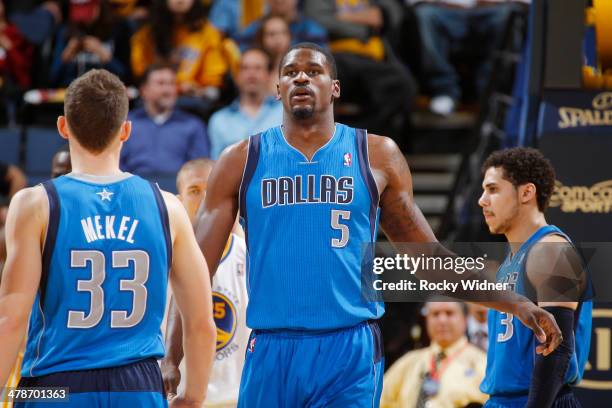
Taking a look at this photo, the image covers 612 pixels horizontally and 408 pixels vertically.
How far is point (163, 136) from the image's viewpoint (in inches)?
359

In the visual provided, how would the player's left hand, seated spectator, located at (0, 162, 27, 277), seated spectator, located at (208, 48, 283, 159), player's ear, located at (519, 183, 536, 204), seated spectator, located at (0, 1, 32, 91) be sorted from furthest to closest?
seated spectator, located at (0, 1, 32, 91) → seated spectator, located at (208, 48, 283, 159) → seated spectator, located at (0, 162, 27, 277) → player's ear, located at (519, 183, 536, 204) → the player's left hand

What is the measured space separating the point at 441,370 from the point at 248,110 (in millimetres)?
2810

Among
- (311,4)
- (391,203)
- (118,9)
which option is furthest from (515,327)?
(118,9)

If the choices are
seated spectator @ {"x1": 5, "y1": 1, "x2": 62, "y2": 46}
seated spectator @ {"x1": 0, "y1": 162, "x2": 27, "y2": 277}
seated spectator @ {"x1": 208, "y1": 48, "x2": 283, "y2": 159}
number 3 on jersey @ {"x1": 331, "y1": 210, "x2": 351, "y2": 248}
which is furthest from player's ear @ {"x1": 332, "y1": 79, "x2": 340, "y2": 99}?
seated spectator @ {"x1": 5, "y1": 1, "x2": 62, "y2": 46}

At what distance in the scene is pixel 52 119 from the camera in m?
10.2

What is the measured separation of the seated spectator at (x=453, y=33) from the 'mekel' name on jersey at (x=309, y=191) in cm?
606

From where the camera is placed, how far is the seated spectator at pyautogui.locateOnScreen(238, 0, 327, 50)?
9.73 metres

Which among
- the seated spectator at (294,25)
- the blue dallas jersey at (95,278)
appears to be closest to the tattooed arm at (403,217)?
the blue dallas jersey at (95,278)

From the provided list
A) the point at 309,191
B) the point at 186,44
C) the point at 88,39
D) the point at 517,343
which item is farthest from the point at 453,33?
the point at 309,191

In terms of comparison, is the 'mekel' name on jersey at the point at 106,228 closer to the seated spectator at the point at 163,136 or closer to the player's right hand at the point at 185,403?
the player's right hand at the point at 185,403

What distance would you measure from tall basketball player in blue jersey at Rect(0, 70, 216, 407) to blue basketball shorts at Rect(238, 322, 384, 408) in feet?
2.03

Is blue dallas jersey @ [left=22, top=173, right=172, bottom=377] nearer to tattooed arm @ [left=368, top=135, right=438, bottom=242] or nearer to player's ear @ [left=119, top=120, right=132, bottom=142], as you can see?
player's ear @ [left=119, top=120, right=132, bottom=142]

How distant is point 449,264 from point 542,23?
7.32 ft

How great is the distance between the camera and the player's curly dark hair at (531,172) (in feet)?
17.3
